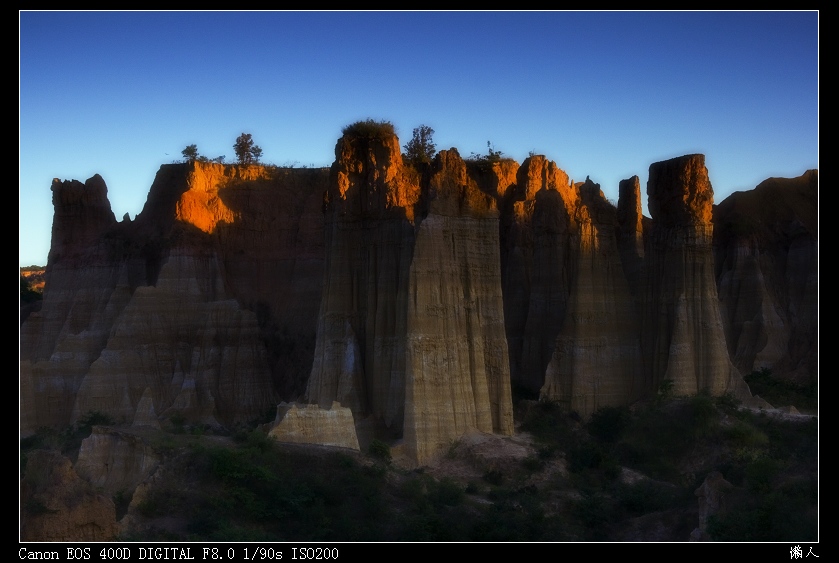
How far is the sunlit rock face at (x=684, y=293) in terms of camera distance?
47938 mm

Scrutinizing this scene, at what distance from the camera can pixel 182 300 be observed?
182ft

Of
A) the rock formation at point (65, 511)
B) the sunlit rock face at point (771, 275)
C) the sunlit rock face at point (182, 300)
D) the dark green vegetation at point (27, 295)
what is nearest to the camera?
the rock formation at point (65, 511)

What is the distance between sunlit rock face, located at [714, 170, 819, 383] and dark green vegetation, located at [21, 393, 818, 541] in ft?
58.4

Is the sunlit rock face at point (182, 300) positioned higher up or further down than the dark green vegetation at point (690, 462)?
higher up

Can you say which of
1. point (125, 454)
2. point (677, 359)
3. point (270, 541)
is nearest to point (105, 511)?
point (270, 541)

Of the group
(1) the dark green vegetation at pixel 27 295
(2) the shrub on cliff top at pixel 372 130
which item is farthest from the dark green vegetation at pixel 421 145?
(1) the dark green vegetation at pixel 27 295

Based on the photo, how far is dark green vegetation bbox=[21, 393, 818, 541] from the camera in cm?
3319

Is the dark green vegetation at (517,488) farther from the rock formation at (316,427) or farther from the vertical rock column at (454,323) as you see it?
the vertical rock column at (454,323)

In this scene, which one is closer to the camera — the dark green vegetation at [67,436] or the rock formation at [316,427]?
the rock formation at [316,427]

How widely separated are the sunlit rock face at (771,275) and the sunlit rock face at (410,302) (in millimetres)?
21397

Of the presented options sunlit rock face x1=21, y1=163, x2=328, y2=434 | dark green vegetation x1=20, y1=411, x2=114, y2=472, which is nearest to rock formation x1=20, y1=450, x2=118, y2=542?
dark green vegetation x1=20, y1=411, x2=114, y2=472

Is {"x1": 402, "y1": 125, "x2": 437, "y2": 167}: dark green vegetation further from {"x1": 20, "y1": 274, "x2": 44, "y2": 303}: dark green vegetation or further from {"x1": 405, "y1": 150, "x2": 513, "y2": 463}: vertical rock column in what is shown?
{"x1": 20, "y1": 274, "x2": 44, "y2": 303}: dark green vegetation

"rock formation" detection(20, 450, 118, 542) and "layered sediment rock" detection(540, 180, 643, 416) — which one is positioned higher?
"layered sediment rock" detection(540, 180, 643, 416)
